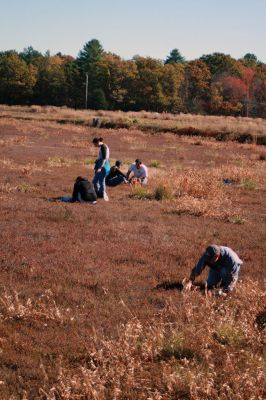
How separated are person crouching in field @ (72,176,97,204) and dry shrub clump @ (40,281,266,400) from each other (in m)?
7.44

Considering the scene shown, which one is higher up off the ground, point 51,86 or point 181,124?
point 51,86

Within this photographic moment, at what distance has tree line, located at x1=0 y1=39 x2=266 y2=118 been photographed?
77250 millimetres

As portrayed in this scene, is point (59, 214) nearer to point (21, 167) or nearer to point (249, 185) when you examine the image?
point (249, 185)

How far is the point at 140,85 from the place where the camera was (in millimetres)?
80625

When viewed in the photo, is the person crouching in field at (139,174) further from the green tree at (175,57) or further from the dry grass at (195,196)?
the green tree at (175,57)

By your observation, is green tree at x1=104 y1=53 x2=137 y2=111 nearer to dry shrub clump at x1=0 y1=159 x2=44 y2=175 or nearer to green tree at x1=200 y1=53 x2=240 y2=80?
green tree at x1=200 y1=53 x2=240 y2=80

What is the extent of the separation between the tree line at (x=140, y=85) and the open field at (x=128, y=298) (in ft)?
206

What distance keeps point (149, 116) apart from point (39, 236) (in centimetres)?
5088

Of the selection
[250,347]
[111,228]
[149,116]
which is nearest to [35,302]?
[250,347]

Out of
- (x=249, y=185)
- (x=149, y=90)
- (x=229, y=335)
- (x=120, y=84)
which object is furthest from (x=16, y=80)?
(x=229, y=335)

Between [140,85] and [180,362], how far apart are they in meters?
77.5

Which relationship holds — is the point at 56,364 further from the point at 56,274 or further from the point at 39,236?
the point at 39,236

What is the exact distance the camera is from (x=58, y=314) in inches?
258

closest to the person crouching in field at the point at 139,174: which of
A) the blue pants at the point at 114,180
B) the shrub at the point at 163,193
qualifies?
the blue pants at the point at 114,180
